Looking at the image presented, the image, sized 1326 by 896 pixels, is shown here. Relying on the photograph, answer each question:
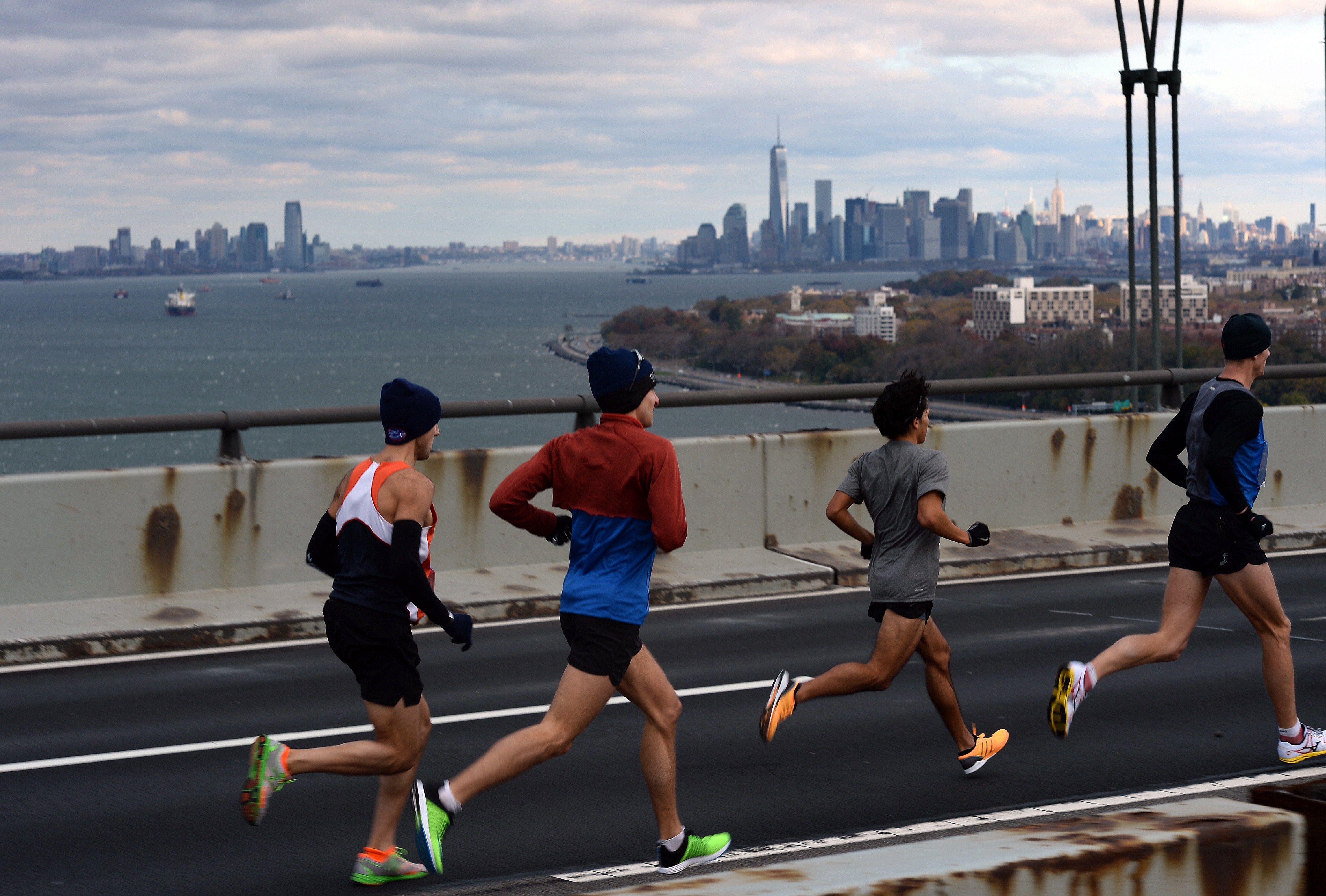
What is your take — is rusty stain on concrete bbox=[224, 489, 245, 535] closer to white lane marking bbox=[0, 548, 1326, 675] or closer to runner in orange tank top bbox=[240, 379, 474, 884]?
white lane marking bbox=[0, 548, 1326, 675]

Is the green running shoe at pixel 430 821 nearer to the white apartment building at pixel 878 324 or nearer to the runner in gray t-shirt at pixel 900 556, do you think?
the runner in gray t-shirt at pixel 900 556

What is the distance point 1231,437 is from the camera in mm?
5984

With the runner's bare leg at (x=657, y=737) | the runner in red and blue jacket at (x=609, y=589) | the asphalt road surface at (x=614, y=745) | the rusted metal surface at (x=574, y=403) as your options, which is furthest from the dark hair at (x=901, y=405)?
the rusted metal surface at (x=574, y=403)

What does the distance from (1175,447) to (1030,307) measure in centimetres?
6209

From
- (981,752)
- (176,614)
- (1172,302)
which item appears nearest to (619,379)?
(981,752)

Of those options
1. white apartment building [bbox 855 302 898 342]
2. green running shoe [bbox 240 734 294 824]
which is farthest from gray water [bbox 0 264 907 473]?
green running shoe [bbox 240 734 294 824]

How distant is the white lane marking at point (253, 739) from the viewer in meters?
6.46

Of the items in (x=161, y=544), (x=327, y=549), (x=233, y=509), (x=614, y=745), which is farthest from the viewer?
(x=233, y=509)

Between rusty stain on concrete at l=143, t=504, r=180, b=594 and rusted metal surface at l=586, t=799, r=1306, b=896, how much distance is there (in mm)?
7854

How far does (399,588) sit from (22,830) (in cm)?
198

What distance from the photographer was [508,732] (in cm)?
686

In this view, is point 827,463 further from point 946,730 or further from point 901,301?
point 901,301

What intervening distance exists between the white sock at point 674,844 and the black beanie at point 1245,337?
3.09 meters

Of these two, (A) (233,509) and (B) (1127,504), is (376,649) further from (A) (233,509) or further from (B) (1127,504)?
(B) (1127,504)
